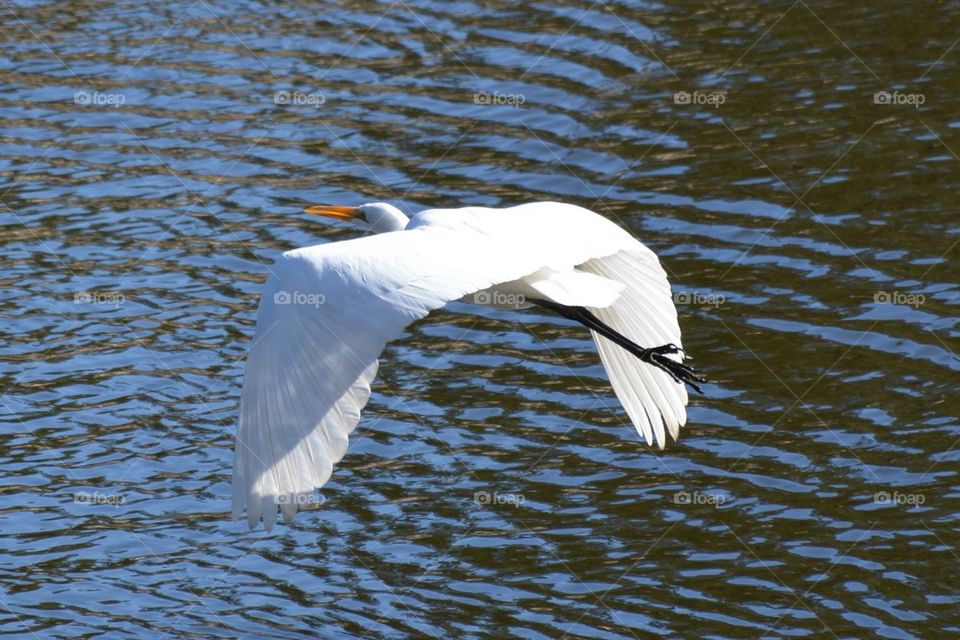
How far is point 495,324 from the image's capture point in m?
12.2

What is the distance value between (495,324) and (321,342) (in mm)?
5057

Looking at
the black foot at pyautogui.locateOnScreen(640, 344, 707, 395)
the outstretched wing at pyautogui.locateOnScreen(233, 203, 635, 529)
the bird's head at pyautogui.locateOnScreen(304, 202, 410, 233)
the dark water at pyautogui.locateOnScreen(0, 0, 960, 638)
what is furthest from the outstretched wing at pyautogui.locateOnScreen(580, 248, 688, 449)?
the outstretched wing at pyautogui.locateOnScreen(233, 203, 635, 529)

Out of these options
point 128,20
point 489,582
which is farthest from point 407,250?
point 128,20

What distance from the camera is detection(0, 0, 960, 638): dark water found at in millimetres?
9195

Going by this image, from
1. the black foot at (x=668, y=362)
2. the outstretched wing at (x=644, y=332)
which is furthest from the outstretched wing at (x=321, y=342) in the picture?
the outstretched wing at (x=644, y=332)

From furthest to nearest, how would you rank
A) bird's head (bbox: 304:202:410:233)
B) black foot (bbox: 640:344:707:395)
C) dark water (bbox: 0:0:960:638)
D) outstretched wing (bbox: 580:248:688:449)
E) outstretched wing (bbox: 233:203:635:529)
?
outstretched wing (bbox: 580:248:688:449), bird's head (bbox: 304:202:410:233), black foot (bbox: 640:344:707:395), dark water (bbox: 0:0:960:638), outstretched wing (bbox: 233:203:635:529)

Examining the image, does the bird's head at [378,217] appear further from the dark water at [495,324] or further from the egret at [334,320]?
the dark water at [495,324]

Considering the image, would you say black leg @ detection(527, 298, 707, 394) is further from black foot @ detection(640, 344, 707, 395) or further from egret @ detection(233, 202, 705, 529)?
egret @ detection(233, 202, 705, 529)

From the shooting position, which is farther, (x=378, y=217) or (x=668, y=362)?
(x=378, y=217)

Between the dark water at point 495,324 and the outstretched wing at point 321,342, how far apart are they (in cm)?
192

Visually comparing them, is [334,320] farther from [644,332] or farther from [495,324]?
[495,324]

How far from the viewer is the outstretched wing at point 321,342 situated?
712cm

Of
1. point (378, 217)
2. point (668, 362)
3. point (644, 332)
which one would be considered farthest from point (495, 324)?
point (668, 362)

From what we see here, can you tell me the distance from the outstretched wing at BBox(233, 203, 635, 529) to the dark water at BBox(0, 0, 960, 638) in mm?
1917
